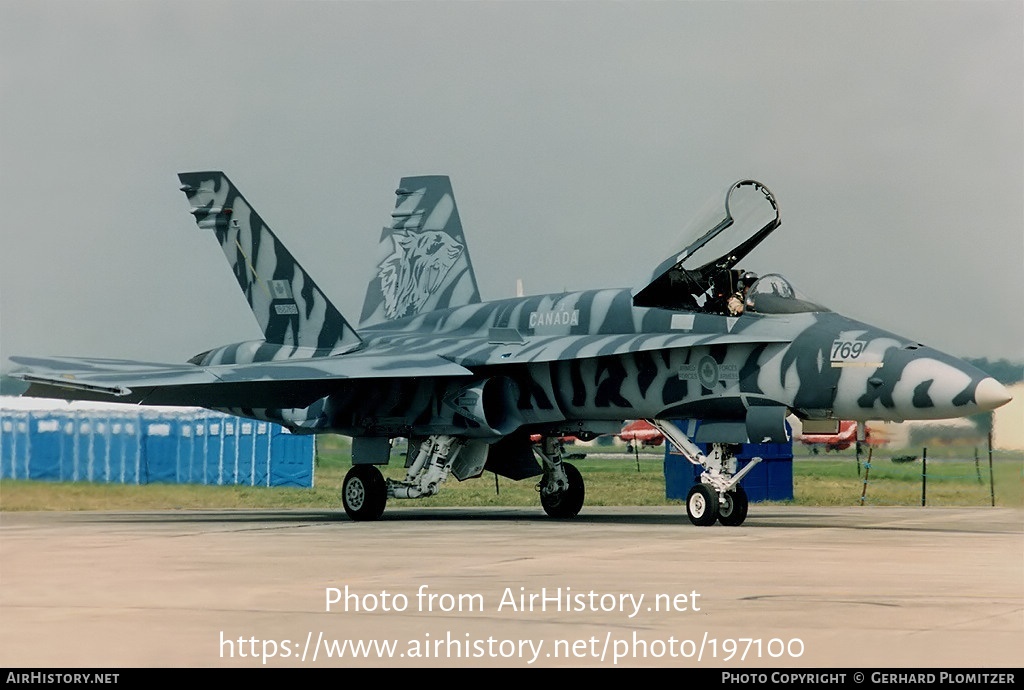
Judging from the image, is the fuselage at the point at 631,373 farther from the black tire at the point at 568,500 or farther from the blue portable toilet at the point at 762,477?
the blue portable toilet at the point at 762,477

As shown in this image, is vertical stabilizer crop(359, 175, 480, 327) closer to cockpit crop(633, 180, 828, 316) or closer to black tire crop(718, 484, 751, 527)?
cockpit crop(633, 180, 828, 316)

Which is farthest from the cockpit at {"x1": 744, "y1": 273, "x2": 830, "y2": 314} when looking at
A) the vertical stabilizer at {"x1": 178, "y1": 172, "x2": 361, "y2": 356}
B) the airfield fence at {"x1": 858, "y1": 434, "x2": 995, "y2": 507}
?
the vertical stabilizer at {"x1": 178, "y1": 172, "x2": 361, "y2": 356}

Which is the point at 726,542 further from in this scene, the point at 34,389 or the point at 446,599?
the point at 34,389

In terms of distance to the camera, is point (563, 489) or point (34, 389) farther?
point (563, 489)

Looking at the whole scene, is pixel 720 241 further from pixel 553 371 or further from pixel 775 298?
pixel 553 371

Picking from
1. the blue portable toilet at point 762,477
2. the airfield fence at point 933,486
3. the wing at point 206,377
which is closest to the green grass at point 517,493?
the airfield fence at point 933,486

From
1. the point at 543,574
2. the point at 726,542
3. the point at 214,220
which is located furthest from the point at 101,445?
the point at 543,574

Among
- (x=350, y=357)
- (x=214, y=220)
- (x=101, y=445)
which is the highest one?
(x=214, y=220)

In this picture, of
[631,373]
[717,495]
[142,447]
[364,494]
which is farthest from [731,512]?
[142,447]

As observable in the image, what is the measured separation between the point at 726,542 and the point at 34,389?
819 cm

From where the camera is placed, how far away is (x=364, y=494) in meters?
17.1

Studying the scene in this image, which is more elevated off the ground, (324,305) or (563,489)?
(324,305)
